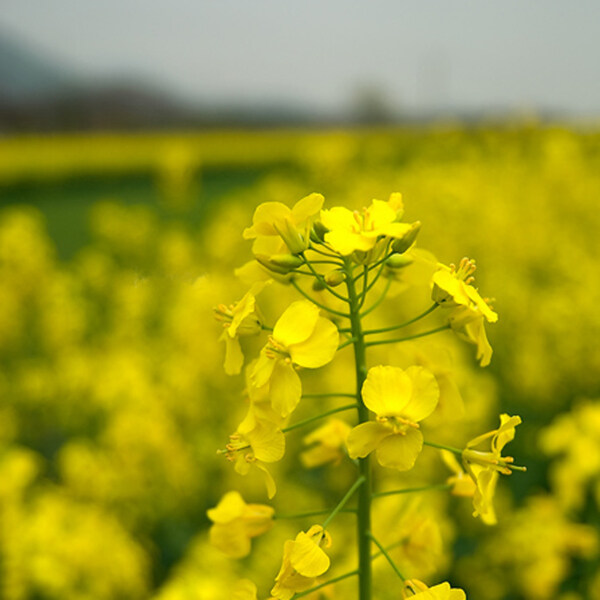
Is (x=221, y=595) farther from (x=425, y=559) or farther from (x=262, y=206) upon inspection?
(x=262, y=206)

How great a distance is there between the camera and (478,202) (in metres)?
6.88

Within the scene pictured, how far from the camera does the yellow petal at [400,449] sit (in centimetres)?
85

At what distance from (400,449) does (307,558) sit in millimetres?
172

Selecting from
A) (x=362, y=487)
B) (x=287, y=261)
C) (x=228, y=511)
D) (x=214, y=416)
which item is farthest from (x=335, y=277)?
(x=214, y=416)

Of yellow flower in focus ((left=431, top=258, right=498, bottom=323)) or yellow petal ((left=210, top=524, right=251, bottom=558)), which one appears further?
yellow petal ((left=210, top=524, right=251, bottom=558))

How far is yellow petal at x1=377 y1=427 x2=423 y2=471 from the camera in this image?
0.85 m

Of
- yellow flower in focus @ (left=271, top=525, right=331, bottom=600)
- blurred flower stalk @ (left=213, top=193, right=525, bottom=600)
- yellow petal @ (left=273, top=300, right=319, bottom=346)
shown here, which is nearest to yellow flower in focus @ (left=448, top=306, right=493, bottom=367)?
blurred flower stalk @ (left=213, top=193, right=525, bottom=600)

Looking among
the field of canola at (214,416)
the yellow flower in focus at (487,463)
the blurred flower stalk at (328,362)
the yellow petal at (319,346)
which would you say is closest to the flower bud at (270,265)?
the blurred flower stalk at (328,362)

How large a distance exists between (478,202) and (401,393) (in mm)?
6338

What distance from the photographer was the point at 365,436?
85 centimetres

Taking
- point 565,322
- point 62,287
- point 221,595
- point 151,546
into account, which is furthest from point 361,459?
point 62,287

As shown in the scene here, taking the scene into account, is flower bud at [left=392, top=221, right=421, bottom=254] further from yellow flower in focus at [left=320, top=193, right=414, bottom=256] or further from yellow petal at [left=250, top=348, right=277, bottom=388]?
yellow petal at [left=250, top=348, right=277, bottom=388]

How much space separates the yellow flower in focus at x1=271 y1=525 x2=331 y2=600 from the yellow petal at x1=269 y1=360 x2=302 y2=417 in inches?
5.9

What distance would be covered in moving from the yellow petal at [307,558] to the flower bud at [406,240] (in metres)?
0.39
